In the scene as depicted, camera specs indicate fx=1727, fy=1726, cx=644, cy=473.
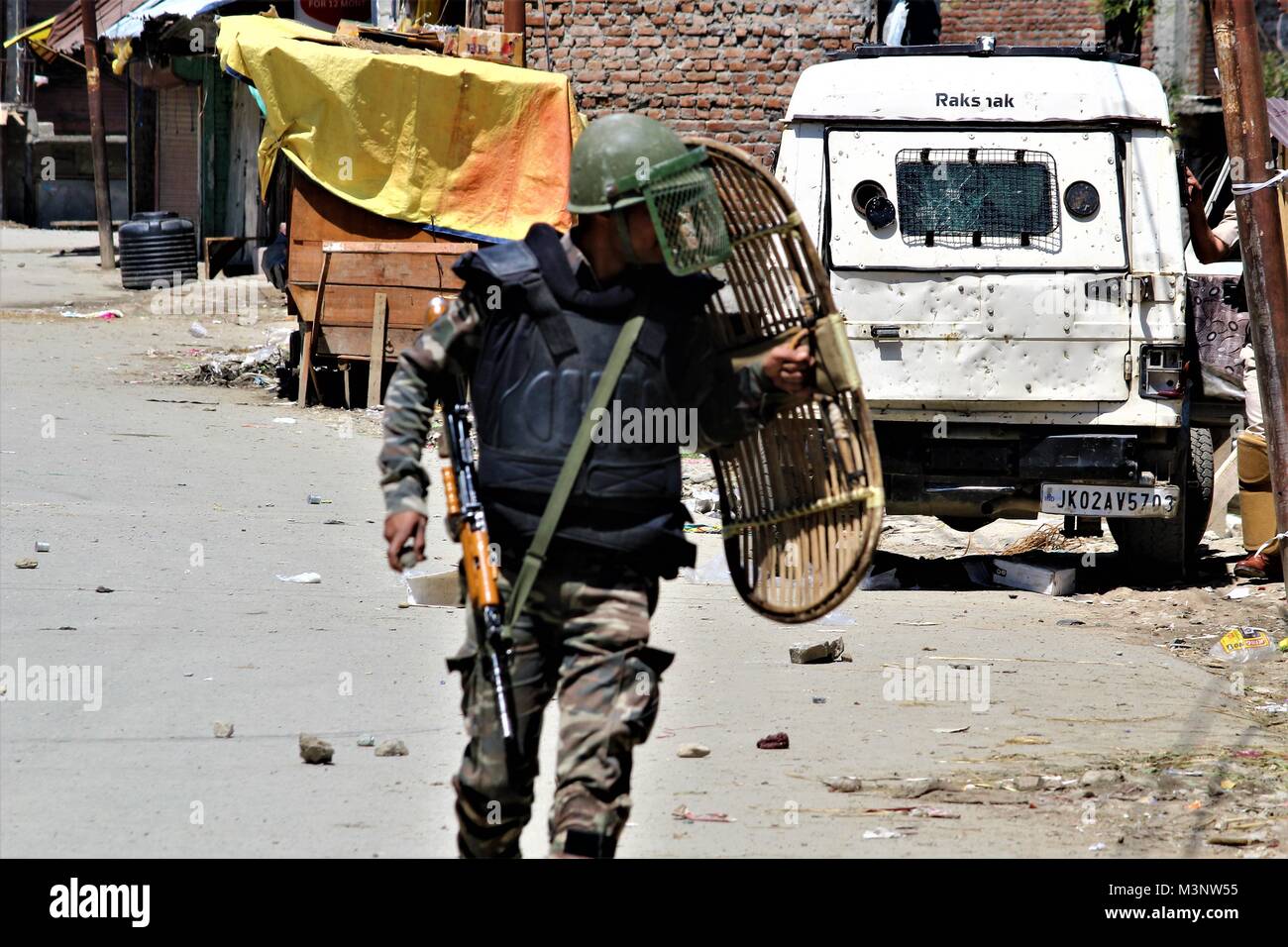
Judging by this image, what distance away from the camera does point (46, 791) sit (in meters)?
5.02

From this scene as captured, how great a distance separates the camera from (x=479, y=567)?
3.74 meters

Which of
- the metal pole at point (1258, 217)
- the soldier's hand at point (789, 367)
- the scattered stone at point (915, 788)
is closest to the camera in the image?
the soldier's hand at point (789, 367)

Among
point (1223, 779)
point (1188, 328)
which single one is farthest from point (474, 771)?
point (1188, 328)

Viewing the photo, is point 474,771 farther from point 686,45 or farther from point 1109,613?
point 686,45

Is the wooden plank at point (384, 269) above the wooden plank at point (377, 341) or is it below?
above

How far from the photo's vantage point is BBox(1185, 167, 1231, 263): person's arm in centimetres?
858

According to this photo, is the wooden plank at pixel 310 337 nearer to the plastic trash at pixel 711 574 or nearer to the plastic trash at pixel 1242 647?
the plastic trash at pixel 711 574

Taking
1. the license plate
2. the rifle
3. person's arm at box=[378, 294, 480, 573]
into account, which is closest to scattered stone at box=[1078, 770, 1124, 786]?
the rifle

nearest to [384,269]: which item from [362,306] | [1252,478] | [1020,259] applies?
[362,306]

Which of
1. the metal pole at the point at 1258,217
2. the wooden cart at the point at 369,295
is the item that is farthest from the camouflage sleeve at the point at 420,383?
the wooden cart at the point at 369,295

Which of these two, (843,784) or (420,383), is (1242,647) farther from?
(420,383)

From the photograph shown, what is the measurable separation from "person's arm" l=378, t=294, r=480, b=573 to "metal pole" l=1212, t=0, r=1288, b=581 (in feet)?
13.9

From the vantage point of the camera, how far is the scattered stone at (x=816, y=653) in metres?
7.11

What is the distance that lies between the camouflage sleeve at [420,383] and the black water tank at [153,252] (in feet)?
59.3
